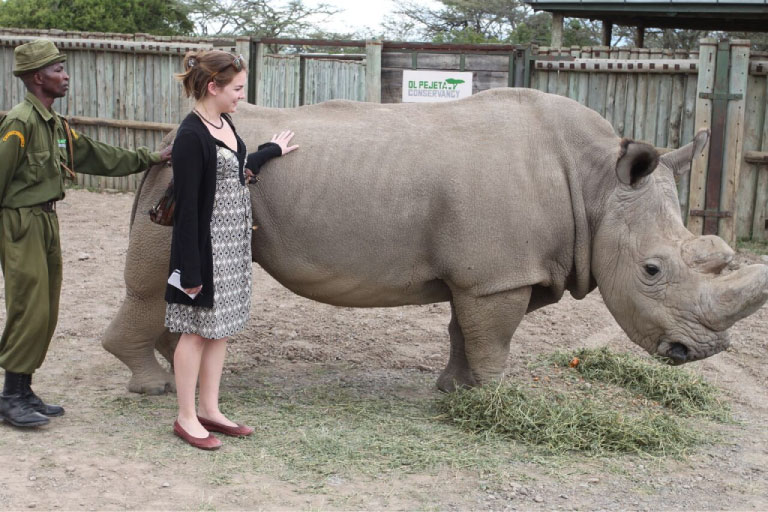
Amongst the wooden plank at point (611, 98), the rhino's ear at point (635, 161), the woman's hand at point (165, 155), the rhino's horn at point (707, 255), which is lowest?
the rhino's horn at point (707, 255)

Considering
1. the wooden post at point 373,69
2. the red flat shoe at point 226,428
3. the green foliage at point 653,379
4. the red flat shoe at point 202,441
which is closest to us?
the red flat shoe at point 202,441

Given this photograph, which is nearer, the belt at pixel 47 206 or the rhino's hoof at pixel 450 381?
the belt at pixel 47 206

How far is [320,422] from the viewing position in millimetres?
5504

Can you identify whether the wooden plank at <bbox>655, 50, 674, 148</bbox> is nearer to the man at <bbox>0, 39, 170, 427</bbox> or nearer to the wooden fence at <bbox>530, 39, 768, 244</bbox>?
the wooden fence at <bbox>530, 39, 768, 244</bbox>

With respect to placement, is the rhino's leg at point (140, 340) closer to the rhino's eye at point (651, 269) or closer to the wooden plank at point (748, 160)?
the rhino's eye at point (651, 269)

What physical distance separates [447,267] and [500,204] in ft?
1.55

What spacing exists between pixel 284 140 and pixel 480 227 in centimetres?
128

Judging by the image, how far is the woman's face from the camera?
4891 mm

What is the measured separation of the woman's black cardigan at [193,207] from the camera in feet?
15.4

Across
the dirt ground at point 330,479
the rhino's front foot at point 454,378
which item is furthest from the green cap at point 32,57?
the rhino's front foot at point 454,378

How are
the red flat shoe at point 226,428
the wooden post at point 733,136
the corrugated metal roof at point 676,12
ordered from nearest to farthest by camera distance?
the red flat shoe at point 226,428, the wooden post at point 733,136, the corrugated metal roof at point 676,12

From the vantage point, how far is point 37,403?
17.9 ft

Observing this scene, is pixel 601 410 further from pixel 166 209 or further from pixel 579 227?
pixel 166 209

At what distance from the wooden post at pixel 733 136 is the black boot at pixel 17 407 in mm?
8120
